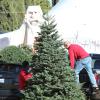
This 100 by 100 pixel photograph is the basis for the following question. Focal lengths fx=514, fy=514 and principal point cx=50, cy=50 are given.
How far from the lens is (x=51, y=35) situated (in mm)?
9734

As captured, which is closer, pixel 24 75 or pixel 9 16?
pixel 24 75

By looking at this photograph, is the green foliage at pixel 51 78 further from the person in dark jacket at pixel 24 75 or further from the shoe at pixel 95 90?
the shoe at pixel 95 90

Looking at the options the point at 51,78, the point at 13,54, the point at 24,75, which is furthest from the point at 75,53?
the point at 13,54

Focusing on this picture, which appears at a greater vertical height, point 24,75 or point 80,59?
point 80,59

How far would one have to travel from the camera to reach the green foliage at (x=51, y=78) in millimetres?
9234

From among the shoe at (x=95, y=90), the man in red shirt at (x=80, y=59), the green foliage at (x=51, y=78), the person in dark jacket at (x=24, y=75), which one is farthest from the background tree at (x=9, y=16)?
the green foliage at (x=51, y=78)

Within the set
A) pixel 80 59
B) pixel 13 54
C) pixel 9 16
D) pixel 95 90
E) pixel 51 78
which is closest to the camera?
pixel 51 78

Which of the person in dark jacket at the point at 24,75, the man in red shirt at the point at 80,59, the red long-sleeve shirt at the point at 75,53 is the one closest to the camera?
the person in dark jacket at the point at 24,75

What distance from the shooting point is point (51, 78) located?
30.4 ft

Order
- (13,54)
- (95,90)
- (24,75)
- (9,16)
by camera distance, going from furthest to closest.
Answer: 1. (9,16)
2. (13,54)
3. (95,90)
4. (24,75)

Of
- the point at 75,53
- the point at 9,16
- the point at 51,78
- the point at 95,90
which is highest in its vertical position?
the point at 9,16

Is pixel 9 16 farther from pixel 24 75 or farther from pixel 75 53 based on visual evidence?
pixel 24 75

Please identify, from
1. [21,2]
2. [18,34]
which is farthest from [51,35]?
[21,2]

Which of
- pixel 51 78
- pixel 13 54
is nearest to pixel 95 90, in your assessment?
pixel 51 78
